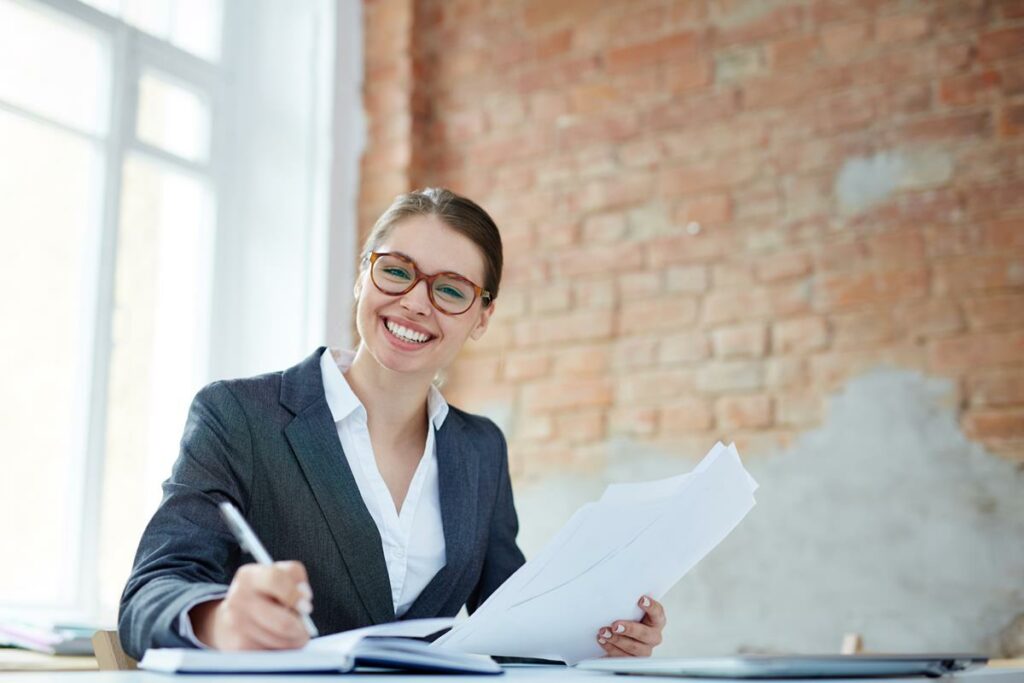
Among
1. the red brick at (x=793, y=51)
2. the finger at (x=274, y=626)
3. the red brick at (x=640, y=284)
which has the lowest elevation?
the finger at (x=274, y=626)

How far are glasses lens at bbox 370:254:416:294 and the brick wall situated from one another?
5.45 ft

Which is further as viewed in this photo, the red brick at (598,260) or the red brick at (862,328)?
the red brick at (598,260)

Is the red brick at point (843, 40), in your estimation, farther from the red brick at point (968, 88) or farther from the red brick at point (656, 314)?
the red brick at point (656, 314)

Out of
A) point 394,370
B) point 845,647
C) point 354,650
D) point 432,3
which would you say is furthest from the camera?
point 432,3

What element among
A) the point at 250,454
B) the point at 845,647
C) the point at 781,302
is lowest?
the point at 845,647

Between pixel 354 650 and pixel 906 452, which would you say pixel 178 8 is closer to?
pixel 906 452

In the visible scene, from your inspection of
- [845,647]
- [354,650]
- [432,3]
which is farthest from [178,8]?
[354,650]

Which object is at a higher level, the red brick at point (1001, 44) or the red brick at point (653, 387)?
the red brick at point (1001, 44)

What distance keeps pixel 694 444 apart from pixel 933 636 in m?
0.81

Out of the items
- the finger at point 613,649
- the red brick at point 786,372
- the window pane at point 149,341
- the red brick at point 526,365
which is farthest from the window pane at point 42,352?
the finger at point 613,649

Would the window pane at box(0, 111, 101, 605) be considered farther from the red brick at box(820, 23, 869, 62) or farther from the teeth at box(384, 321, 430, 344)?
the red brick at box(820, 23, 869, 62)

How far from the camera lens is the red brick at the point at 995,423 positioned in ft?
9.30

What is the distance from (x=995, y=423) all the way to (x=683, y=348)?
0.87m

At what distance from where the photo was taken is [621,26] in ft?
11.9
